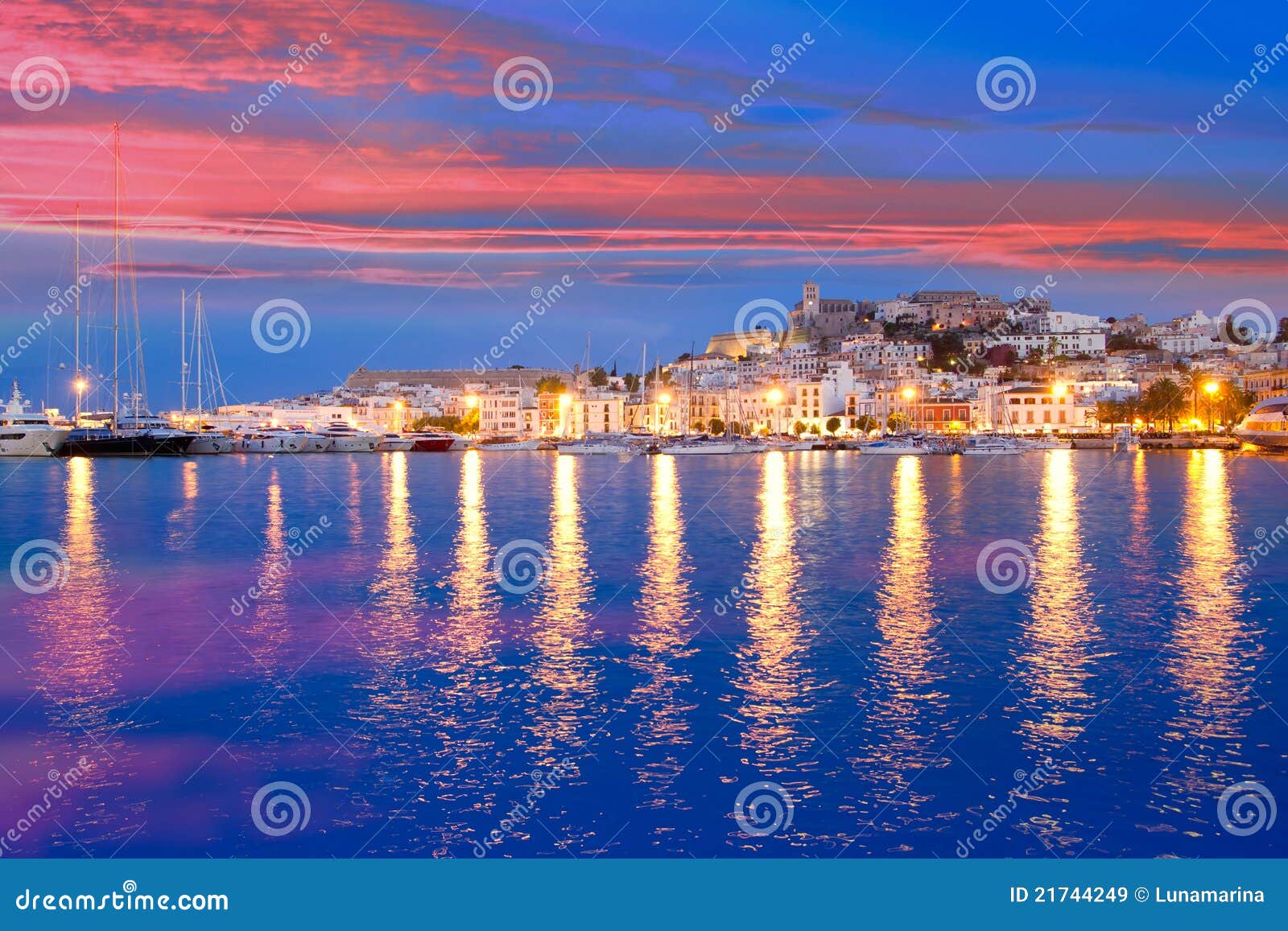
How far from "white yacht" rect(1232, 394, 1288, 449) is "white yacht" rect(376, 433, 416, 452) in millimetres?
56783

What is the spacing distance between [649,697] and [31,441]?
201 feet

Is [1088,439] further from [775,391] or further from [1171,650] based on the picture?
[1171,650]

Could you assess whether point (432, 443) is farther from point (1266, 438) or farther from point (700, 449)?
point (1266, 438)

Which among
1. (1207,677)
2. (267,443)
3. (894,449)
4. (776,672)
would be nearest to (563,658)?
(776,672)

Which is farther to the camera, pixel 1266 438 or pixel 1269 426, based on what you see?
pixel 1269 426

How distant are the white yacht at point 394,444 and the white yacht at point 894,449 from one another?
3418 cm

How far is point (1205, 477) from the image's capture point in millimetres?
39031

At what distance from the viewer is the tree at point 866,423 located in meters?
85.8

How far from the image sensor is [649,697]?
8.42m

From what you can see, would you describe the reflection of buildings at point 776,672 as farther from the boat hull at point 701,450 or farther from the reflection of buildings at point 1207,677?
the boat hull at point 701,450

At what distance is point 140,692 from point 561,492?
24757 millimetres

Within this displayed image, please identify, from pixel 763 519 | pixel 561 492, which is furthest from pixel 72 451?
pixel 763 519

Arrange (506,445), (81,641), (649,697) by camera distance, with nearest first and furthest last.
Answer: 1. (649,697)
2. (81,641)
3. (506,445)

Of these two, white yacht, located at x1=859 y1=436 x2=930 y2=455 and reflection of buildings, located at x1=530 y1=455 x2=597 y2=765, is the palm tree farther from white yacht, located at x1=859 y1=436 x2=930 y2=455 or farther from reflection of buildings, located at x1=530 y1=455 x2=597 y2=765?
reflection of buildings, located at x1=530 y1=455 x2=597 y2=765
